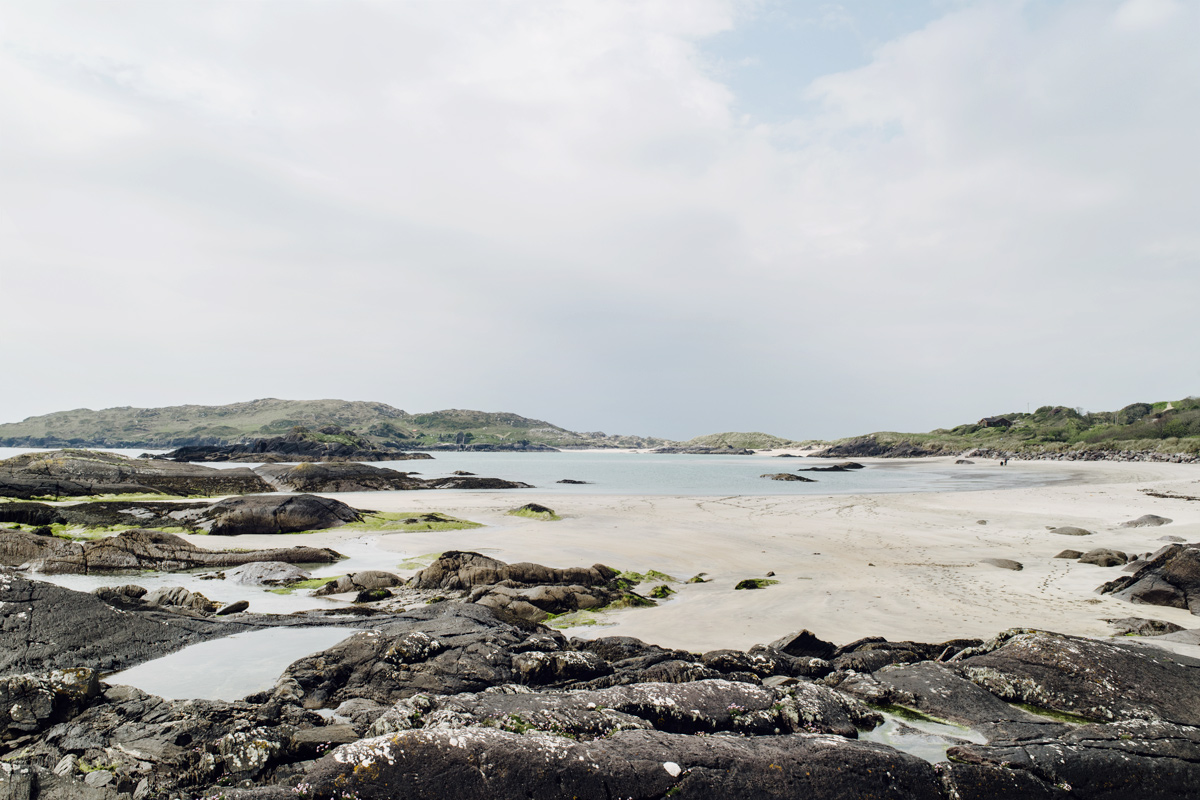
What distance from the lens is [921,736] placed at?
5.22 metres

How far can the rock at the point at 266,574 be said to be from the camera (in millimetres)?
12484

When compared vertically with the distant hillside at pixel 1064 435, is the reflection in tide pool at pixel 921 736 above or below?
below

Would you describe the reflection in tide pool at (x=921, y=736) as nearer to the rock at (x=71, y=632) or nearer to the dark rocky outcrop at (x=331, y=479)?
the rock at (x=71, y=632)

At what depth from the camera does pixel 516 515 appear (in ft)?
88.3

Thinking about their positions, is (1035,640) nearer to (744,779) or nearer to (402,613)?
(744,779)

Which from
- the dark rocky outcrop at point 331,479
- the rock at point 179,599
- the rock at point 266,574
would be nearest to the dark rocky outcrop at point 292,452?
the dark rocky outcrop at point 331,479

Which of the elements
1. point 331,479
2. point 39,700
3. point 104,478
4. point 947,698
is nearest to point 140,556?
point 39,700

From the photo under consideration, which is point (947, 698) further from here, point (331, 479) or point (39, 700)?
point (331, 479)

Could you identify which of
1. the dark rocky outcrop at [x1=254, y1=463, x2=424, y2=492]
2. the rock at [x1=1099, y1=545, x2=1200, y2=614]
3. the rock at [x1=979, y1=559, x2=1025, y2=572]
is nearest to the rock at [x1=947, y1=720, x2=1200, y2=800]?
the rock at [x1=1099, y1=545, x2=1200, y2=614]

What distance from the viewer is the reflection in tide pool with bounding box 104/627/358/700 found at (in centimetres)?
615

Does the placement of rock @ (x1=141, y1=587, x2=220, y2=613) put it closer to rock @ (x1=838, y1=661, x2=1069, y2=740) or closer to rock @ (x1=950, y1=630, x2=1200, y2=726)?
rock @ (x1=838, y1=661, x2=1069, y2=740)

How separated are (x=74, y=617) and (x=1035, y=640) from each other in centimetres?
1229

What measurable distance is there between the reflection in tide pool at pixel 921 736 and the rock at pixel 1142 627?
21.1ft

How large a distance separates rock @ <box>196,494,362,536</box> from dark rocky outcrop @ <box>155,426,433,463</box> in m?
61.7
